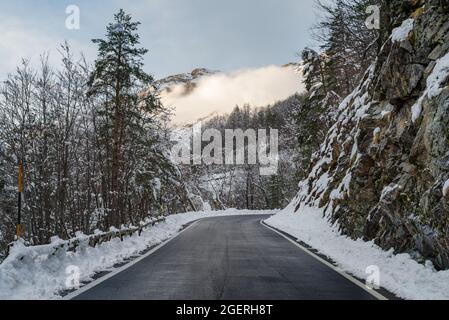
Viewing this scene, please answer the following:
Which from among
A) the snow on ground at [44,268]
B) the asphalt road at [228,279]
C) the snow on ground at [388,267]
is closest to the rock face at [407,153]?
the snow on ground at [388,267]

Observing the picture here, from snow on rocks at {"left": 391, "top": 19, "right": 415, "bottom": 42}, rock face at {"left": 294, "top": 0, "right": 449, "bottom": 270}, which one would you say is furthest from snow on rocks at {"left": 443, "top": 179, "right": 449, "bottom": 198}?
snow on rocks at {"left": 391, "top": 19, "right": 415, "bottom": 42}

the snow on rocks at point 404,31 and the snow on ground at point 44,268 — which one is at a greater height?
the snow on rocks at point 404,31

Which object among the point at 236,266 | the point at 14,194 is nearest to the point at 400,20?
the point at 236,266

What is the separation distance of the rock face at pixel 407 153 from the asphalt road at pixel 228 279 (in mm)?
2238

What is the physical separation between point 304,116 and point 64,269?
35.4m

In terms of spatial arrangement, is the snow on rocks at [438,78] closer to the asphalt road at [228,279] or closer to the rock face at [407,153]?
the rock face at [407,153]

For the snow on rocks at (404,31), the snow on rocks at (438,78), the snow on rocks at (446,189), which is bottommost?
the snow on rocks at (446,189)

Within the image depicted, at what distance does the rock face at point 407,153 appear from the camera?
9.88 metres

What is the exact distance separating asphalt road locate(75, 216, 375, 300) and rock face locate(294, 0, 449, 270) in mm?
2238

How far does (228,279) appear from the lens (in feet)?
29.2

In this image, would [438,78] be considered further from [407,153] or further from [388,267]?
[388,267]

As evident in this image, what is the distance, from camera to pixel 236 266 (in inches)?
426

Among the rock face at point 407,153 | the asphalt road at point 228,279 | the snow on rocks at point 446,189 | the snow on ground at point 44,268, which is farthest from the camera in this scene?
the rock face at point 407,153
